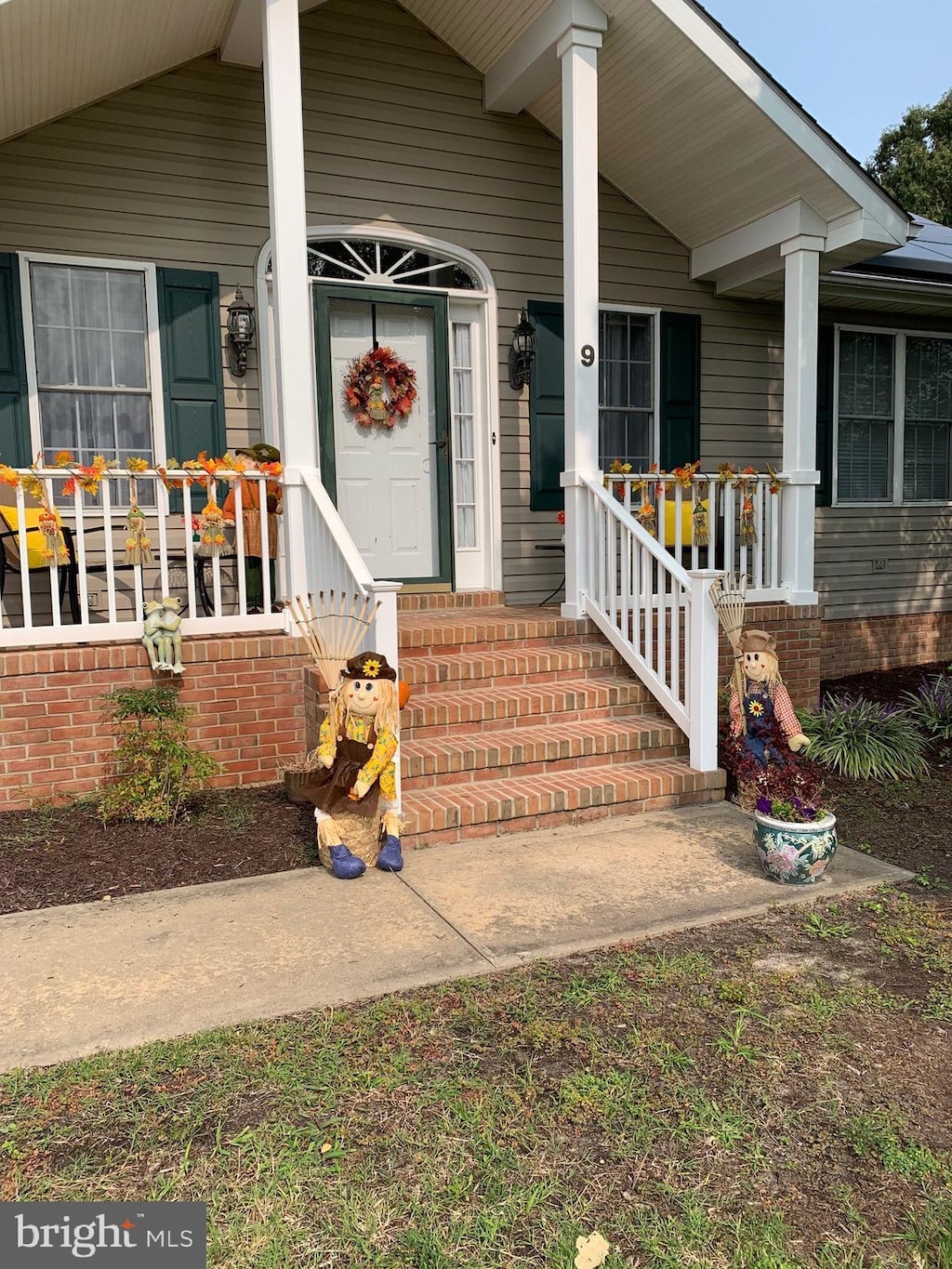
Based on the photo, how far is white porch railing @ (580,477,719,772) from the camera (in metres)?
4.87

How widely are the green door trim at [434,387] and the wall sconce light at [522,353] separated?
0.53 metres

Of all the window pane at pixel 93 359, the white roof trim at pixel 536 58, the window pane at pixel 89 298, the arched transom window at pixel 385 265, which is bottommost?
the window pane at pixel 93 359

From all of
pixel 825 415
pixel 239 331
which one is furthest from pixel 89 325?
pixel 825 415

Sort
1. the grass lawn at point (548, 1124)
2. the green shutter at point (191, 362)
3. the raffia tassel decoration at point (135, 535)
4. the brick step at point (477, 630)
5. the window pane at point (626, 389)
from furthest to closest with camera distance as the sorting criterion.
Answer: the window pane at point (626, 389) → the green shutter at point (191, 362) → the brick step at point (477, 630) → the raffia tassel decoration at point (135, 535) → the grass lawn at point (548, 1124)

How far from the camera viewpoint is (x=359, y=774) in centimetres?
384

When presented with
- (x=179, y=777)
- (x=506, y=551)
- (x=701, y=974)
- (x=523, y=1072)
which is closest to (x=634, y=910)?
(x=701, y=974)

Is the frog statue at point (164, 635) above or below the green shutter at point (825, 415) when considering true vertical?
below

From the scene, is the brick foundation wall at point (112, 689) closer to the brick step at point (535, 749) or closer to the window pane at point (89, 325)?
the brick step at point (535, 749)

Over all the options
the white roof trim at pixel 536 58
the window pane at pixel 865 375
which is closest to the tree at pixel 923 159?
the window pane at pixel 865 375

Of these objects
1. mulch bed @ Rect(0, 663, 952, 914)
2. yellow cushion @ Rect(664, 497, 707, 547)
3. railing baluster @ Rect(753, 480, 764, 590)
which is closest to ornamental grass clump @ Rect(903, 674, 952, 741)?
mulch bed @ Rect(0, 663, 952, 914)

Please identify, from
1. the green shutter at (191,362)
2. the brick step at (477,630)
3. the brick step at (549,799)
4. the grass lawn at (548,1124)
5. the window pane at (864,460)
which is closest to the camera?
the grass lawn at (548,1124)

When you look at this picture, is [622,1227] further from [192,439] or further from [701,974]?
[192,439]

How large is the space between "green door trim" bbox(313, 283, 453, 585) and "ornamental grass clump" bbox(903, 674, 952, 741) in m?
3.40

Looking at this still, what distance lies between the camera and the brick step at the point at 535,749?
14.9 ft
